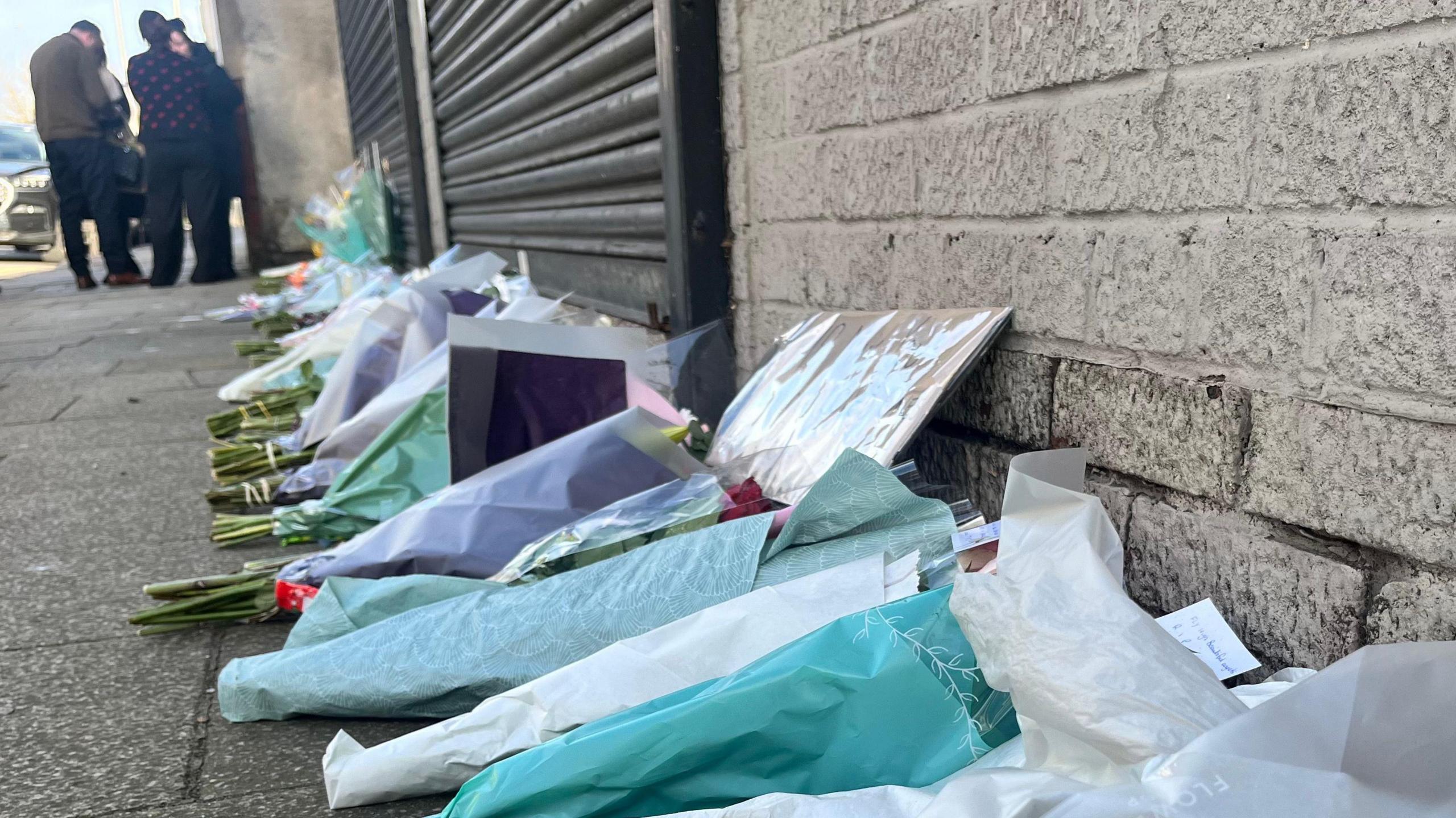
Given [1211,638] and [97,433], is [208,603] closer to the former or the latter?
[1211,638]

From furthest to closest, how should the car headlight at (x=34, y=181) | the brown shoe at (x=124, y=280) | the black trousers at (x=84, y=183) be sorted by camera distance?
the car headlight at (x=34, y=181)
the brown shoe at (x=124, y=280)
the black trousers at (x=84, y=183)

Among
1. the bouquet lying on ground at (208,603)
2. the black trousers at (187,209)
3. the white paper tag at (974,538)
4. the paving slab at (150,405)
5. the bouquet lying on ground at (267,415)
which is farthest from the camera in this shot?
the black trousers at (187,209)

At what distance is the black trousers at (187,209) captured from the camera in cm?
950

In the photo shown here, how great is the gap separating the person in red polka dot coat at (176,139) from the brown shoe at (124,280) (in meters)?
0.55

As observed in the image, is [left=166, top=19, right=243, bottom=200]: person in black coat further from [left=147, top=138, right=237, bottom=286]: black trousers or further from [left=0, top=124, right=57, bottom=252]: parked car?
[left=0, top=124, right=57, bottom=252]: parked car

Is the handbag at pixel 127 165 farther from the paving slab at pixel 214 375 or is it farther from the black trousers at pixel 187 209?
the paving slab at pixel 214 375

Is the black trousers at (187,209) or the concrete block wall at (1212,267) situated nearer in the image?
the concrete block wall at (1212,267)

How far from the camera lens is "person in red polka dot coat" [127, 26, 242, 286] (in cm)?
923

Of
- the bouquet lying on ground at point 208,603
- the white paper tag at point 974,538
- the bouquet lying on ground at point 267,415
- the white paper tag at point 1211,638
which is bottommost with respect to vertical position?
the bouquet lying on ground at point 208,603

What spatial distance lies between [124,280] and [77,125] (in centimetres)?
182

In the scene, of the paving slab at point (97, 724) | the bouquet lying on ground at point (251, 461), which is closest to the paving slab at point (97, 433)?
the bouquet lying on ground at point (251, 461)

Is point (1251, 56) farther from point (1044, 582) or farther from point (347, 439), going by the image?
point (347, 439)

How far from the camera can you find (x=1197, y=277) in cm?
128

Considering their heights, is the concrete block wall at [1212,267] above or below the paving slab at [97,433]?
above
